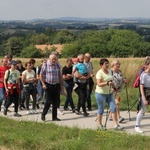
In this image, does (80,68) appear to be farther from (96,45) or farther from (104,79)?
(96,45)

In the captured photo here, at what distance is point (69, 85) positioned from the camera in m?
12.0

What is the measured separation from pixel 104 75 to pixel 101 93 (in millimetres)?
410

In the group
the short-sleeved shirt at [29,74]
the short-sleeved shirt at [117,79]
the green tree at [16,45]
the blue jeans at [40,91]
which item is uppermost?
the short-sleeved shirt at [117,79]

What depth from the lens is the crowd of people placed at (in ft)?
29.4

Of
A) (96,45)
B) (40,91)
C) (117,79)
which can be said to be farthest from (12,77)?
(96,45)

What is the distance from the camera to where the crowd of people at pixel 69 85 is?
8.96 metres

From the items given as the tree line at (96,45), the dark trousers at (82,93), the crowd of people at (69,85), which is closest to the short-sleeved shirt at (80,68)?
the crowd of people at (69,85)

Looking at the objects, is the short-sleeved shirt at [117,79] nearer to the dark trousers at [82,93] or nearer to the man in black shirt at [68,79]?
the dark trousers at [82,93]

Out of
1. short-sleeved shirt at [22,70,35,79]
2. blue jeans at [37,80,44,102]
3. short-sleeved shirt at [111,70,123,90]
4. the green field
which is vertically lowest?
blue jeans at [37,80,44,102]

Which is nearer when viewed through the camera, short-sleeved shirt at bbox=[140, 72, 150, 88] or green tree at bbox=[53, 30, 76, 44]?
short-sleeved shirt at bbox=[140, 72, 150, 88]

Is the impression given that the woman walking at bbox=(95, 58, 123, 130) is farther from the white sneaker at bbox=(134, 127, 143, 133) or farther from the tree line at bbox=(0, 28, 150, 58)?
the tree line at bbox=(0, 28, 150, 58)

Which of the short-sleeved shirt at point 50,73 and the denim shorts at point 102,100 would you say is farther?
the short-sleeved shirt at point 50,73

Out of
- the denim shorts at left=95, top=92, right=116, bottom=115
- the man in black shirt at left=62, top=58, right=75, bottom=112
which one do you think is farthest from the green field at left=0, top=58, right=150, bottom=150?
the man in black shirt at left=62, top=58, right=75, bottom=112

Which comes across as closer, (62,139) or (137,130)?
(62,139)
